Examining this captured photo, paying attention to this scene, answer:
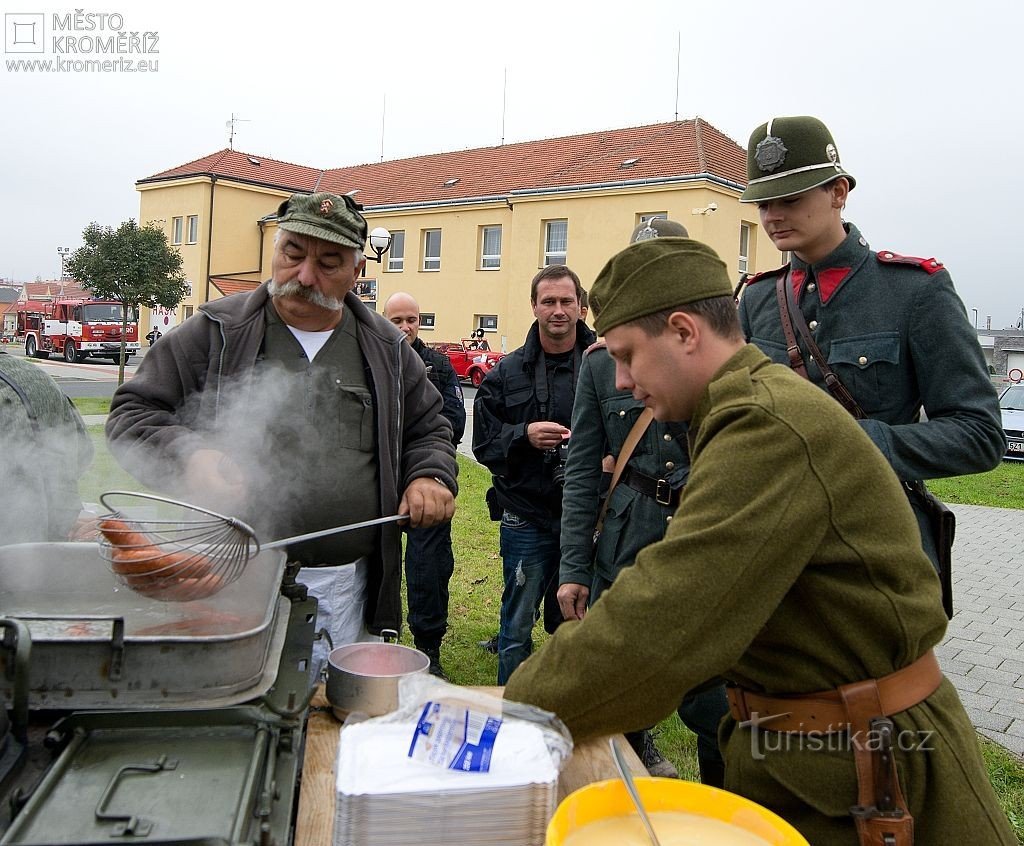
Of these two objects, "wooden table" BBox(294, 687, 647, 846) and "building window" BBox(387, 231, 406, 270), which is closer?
"wooden table" BBox(294, 687, 647, 846)

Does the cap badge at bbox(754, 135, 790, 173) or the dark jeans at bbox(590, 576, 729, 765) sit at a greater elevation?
the cap badge at bbox(754, 135, 790, 173)

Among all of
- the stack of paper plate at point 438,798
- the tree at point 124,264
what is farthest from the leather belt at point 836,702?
the tree at point 124,264

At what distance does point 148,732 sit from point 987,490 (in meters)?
13.1

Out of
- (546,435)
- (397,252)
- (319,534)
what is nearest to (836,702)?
(319,534)

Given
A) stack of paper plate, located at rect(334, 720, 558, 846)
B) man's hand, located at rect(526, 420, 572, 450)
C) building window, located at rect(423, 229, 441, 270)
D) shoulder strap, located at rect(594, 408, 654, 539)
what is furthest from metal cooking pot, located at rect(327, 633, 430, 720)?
building window, located at rect(423, 229, 441, 270)

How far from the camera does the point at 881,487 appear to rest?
4.62ft

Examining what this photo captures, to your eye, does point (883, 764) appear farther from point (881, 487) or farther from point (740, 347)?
point (740, 347)

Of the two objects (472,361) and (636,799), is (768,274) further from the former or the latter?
(472,361)

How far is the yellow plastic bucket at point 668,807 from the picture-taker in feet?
4.17

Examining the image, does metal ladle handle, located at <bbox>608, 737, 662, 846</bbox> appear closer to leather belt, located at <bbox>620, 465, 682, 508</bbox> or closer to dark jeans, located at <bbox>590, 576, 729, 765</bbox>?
dark jeans, located at <bbox>590, 576, 729, 765</bbox>

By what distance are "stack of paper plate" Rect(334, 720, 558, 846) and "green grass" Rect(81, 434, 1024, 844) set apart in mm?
1825

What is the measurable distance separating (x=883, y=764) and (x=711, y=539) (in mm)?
498

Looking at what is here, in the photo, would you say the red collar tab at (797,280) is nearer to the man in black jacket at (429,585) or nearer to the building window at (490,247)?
the man in black jacket at (429,585)

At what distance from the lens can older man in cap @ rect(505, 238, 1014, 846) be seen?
4.33ft
